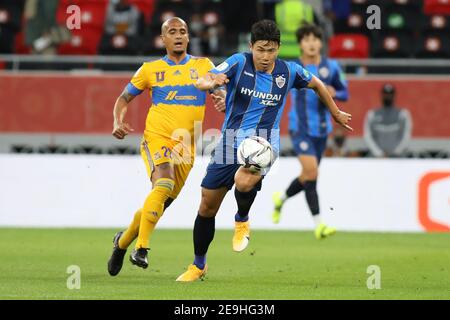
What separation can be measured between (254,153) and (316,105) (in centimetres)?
528

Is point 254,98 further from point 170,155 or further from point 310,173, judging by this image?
point 310,173

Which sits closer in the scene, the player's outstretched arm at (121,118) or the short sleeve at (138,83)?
the player's outstretched arm at (121,118)

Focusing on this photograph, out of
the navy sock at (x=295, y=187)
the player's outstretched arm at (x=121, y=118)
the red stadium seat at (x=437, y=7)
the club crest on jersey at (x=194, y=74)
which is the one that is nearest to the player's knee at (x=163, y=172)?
the player's outstretched arm at (x=121, y=118)

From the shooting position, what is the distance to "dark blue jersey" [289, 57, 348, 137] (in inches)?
603

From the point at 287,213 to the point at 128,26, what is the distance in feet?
15.6

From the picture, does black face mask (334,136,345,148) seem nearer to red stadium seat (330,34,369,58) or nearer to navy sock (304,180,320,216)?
red stadium seat (330,34,369,58)

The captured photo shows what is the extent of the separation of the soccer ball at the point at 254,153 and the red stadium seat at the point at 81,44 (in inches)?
405

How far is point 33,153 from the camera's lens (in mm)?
18219

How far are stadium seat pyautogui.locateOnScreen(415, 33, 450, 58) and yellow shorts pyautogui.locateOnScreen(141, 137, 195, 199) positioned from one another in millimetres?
10009

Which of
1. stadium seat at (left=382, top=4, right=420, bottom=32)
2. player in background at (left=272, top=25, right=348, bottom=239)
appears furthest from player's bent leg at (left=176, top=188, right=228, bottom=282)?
stadium seat at (left=382, top=4, right=420, bottom=32)

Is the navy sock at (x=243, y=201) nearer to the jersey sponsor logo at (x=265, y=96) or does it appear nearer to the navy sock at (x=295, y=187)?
the jersey sponsor logo at (x=265, y=96)

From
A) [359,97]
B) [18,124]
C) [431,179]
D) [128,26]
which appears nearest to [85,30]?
[128,26]

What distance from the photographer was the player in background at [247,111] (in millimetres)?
10445
